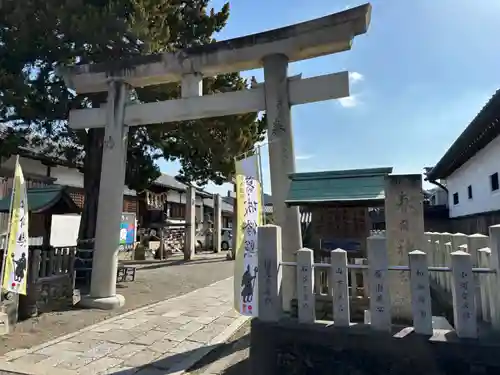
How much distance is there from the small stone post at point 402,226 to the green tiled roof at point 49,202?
8361 millimetres

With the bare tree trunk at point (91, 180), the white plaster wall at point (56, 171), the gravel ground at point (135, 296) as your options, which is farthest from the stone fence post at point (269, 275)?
the white plaster wall at point (56, 171)

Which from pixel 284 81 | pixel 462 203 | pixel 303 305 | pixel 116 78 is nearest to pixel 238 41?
pixel 284 81

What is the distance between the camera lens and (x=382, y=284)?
405cm

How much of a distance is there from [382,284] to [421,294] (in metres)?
0.40

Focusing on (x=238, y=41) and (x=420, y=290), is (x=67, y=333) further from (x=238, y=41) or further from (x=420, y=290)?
(x=238, y=41)

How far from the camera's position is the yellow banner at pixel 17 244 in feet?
20.5

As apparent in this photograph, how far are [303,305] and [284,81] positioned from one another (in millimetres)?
4572

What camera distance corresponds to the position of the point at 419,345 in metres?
3.79

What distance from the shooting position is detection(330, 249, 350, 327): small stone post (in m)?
4.16

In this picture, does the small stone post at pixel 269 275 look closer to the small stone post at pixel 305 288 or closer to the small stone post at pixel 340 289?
the small stone post at pixel 305 288

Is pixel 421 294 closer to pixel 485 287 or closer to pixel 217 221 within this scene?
pixel 485 287

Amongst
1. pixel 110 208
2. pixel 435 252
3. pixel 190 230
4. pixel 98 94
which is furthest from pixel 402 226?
pixel 190 230

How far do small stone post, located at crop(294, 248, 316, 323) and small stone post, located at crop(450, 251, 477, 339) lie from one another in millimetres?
1512

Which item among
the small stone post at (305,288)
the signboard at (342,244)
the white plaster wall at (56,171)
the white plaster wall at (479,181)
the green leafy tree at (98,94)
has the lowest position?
the small stone post at (305,288)
